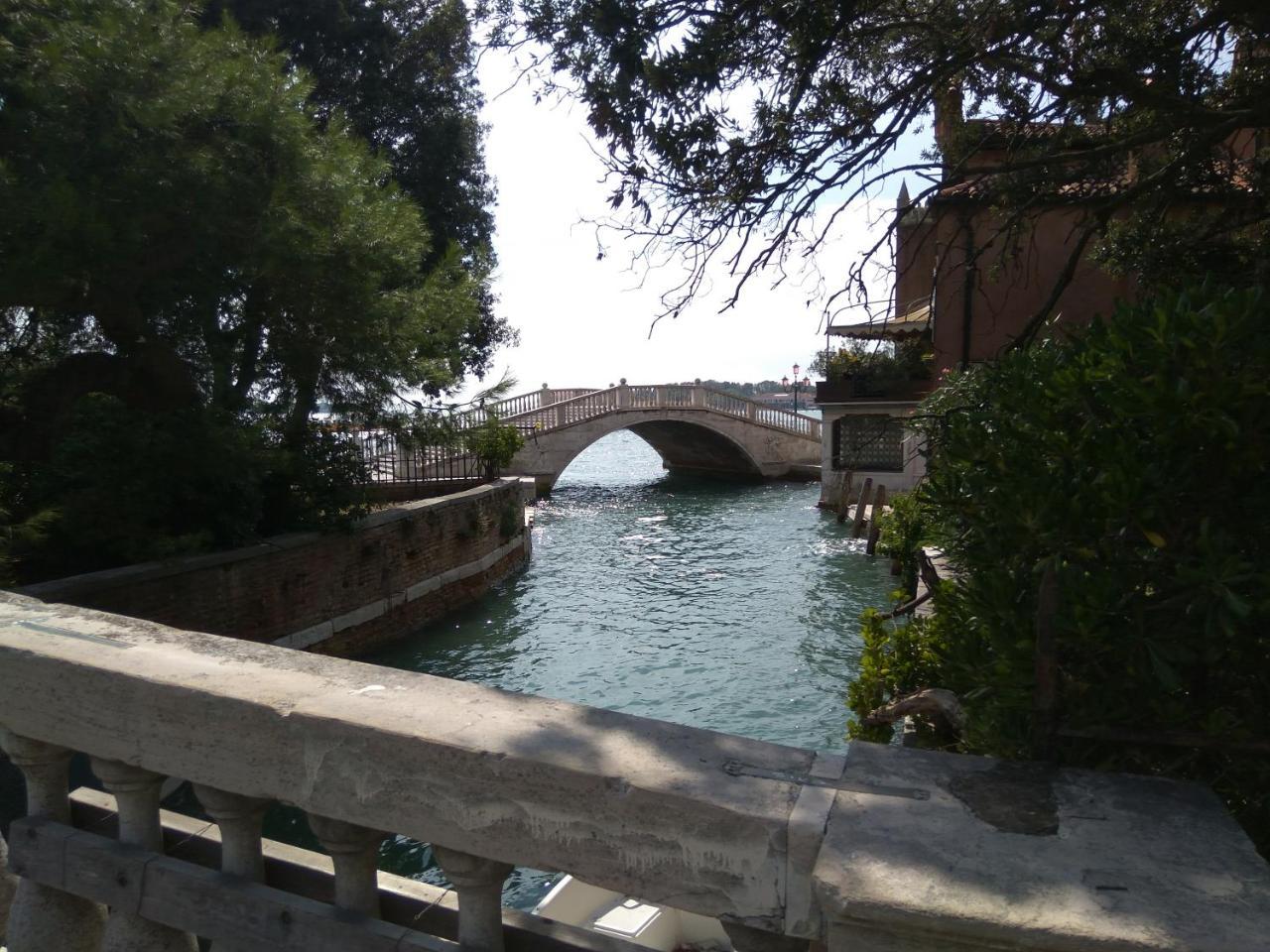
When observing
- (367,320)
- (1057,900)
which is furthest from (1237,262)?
(367,320)

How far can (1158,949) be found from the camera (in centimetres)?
113

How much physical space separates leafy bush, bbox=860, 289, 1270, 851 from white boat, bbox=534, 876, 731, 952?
358cm

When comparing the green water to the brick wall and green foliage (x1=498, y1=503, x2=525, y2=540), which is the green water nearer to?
the brick wall

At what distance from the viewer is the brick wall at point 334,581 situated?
339 inches

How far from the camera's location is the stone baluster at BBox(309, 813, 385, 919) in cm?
171

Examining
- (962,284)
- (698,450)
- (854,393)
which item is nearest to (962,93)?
(962,284)

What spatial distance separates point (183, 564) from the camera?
8.98 metres

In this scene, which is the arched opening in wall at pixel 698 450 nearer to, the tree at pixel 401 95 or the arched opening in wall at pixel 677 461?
the arched opening in wall at pixel 677 461

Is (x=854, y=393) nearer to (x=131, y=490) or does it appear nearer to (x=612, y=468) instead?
(x=131, y=490)

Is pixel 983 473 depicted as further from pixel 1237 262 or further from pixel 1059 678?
pixel 1237 262

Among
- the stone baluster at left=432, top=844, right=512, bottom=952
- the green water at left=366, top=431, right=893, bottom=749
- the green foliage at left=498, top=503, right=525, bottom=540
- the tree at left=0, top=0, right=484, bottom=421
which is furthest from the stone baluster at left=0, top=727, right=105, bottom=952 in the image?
the green foliage at left=498, top=503, right=525, bottom=540

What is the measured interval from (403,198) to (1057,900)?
38.8 ft

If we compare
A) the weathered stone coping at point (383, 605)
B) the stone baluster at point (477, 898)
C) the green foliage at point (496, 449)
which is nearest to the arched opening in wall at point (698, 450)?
the green foliage at point (496, 449)

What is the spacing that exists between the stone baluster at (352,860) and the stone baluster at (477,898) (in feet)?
0.60
